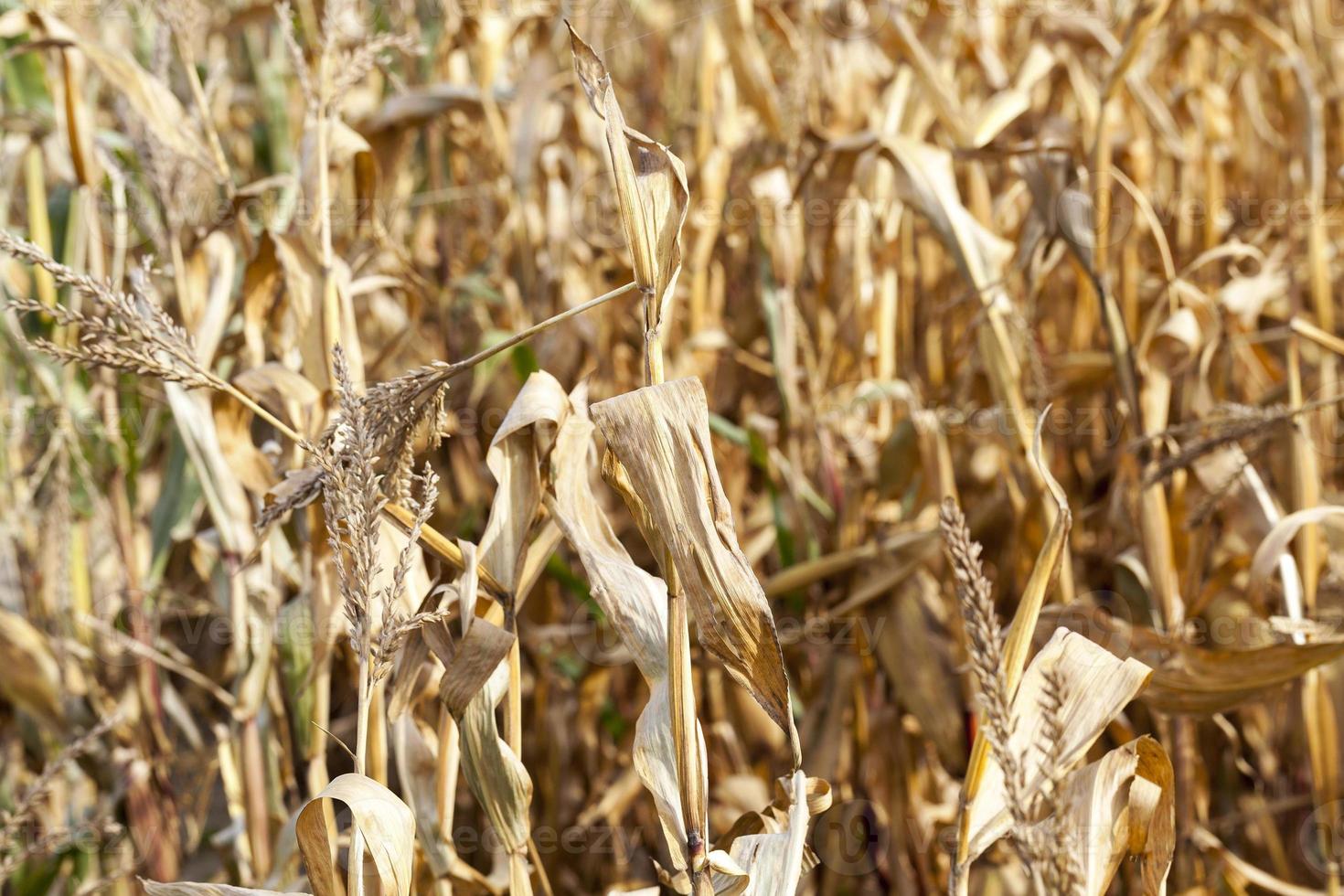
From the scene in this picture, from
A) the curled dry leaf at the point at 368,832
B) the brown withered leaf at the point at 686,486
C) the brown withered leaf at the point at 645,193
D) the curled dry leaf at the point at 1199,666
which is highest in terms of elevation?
the brown withered leaf at the point at 645,193

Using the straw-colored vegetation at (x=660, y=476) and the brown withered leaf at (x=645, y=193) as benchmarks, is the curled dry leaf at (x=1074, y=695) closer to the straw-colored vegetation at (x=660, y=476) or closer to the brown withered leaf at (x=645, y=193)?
the straw-colored vegetation at (x=660, y=476)

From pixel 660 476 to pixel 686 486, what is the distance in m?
0.01

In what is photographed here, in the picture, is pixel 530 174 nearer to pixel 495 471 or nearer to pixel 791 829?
pixel 495 471

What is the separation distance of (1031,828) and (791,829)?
0.50 feet

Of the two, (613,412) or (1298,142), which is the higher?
(1298,142)

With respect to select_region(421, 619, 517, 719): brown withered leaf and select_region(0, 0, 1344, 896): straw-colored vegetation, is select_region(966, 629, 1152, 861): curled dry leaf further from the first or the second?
select_region(421, 619, 517, 719): brown withered leaf

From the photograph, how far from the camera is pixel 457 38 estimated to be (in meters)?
1.70

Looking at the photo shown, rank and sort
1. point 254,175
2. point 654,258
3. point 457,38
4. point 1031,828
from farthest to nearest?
point 254,175 < point 457,38 < point 654,258 < point 1031,828

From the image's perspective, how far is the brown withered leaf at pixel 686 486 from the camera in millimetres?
576

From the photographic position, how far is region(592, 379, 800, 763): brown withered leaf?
0.58 m

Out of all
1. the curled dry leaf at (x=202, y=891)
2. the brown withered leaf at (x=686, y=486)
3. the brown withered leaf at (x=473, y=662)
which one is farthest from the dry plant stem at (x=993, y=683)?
the curled dry leaf at (x=202, y=891)

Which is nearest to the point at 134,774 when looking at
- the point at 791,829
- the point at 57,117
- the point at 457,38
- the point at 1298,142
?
the point at 57,117

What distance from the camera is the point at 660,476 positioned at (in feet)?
1.90

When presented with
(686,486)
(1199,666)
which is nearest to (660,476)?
(686,486)
